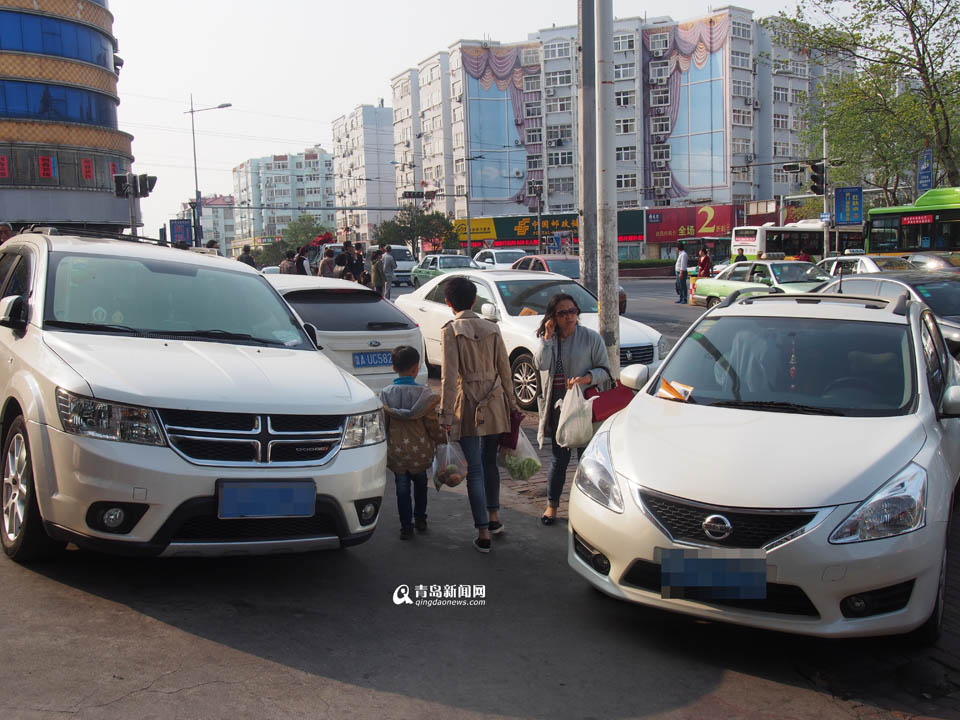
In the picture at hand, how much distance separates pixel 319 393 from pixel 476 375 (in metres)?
1.17

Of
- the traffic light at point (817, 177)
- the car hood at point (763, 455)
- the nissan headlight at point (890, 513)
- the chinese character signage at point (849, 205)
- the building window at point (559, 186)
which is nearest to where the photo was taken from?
the nissan headlight at point (890, 513)

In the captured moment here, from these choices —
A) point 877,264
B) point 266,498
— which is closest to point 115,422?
point 266,498

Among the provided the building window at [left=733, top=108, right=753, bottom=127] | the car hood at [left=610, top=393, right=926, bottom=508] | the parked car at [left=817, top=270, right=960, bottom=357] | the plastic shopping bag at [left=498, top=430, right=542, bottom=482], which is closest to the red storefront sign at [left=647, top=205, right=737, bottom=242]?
the building window at [left=733, top=108, right=753, bottom=127]

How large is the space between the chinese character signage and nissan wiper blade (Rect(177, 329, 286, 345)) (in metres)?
40.0

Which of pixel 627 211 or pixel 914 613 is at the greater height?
pixel 627 211

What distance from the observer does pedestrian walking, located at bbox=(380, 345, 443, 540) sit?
5.26m

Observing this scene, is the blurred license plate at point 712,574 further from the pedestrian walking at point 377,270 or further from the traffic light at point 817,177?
the traffic light at point 817,177

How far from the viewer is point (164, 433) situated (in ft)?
13.1

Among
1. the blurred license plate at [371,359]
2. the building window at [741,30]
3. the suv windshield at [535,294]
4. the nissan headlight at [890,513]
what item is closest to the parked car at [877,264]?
the suv windshield at [535,294]

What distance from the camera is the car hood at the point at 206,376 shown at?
406 centimetres

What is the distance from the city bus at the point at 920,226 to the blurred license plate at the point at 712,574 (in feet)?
89.7

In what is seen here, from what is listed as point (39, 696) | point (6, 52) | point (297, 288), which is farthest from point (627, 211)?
point (39, 696)

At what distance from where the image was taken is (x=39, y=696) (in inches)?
124

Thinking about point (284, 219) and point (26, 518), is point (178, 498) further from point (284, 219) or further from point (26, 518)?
point (284, 219)
